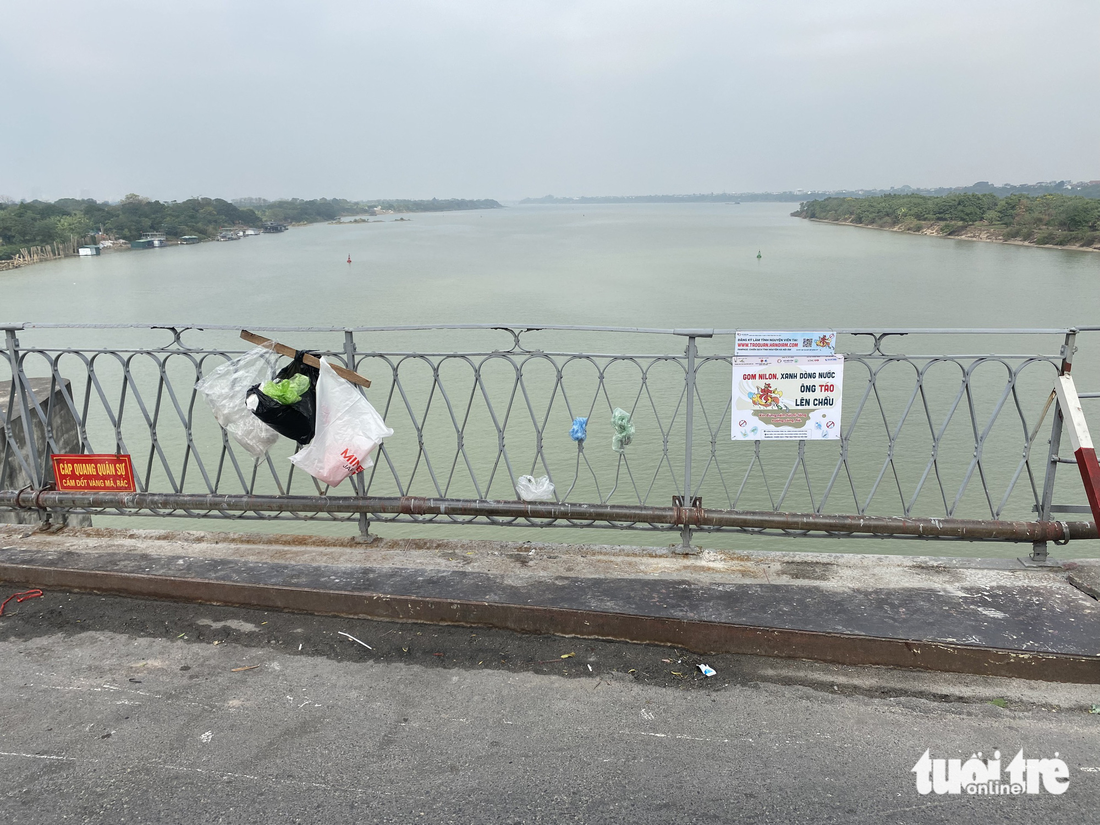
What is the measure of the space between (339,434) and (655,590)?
192 cm

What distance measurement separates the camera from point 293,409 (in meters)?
4.31

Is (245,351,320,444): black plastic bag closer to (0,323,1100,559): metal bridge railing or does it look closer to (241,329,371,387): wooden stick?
(241,329,371,387): wooden stick

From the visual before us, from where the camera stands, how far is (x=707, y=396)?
16.4 meters

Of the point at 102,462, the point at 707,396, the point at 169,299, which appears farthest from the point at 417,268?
the point at 102,462

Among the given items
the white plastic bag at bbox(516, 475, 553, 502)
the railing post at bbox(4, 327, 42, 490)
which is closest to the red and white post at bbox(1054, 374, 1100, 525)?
the white plastic bag at bbox(516, 475, 553, 502)

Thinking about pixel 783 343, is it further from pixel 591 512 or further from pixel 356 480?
pixel 356 480

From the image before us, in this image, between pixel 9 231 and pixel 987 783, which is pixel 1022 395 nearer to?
pixel 987 783

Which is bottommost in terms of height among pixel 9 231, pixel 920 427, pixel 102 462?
pixel 920 427

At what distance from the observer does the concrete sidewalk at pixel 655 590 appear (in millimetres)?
3541

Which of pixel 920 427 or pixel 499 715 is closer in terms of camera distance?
pixel 499 715

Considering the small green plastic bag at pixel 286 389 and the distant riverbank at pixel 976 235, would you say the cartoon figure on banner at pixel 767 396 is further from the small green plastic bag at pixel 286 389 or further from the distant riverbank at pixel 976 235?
the distant riverbank at pixel 976 235

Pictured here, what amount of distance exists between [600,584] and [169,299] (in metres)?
40.0

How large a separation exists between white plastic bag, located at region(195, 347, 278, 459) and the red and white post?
13.9 ft

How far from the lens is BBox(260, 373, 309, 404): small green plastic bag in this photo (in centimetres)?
426
